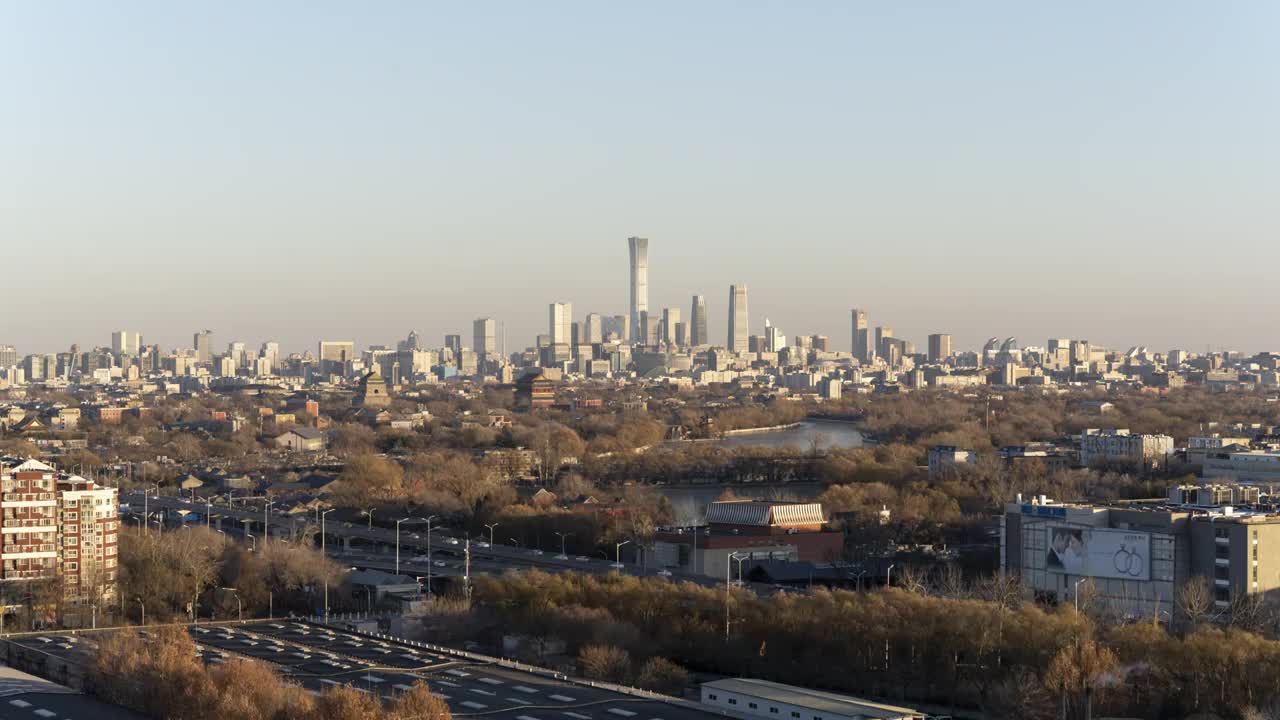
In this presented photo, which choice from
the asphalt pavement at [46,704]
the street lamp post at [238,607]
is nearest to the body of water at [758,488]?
the street lamp post at [238,607]

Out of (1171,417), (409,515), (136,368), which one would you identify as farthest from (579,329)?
(409,515)

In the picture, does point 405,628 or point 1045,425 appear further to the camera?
point 1045,425

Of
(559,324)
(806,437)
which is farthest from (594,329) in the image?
(806,437)

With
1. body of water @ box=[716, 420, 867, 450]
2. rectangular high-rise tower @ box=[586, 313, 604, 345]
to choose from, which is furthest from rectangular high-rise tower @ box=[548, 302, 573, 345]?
body of water @ box=[716, 420, 867, 450]

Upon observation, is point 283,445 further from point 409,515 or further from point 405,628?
point 405,628

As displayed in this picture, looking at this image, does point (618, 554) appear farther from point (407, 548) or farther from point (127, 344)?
point (127, 344)

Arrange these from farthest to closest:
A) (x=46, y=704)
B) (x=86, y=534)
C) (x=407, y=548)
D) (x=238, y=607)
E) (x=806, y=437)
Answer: (x=806, y=437)
(x=407, y=548)
(x=86, y=534)
(x=238, y=607)
(x=46, y=704)

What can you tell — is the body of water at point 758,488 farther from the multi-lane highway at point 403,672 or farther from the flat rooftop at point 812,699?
the flat rooftop at point 812,699
